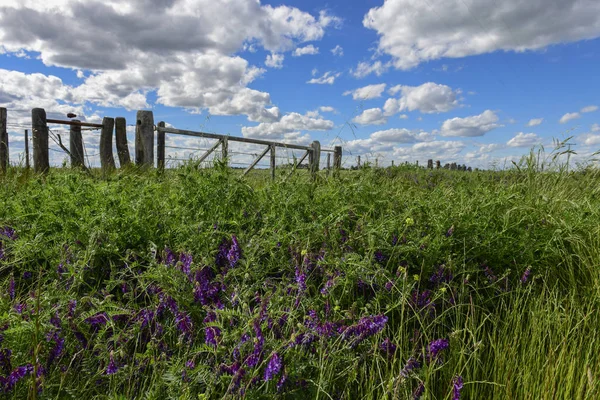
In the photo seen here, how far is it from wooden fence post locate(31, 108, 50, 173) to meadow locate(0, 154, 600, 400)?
453 cm

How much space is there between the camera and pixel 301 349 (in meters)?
1.64

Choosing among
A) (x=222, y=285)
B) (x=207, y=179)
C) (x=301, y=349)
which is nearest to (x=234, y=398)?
(x=301, y=349)

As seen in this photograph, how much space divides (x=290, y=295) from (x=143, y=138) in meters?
7.53

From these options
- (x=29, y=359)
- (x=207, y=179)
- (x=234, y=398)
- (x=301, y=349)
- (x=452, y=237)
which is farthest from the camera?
(x=207, y=179)

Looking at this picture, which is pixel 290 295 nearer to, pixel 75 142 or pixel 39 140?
pixel 39 140

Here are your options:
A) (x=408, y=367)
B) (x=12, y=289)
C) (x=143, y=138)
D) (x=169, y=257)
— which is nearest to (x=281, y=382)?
(x=408, y=367)

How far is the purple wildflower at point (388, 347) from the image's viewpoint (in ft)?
6.16

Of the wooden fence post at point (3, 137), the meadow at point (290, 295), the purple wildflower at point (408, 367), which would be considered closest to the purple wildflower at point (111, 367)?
the meadow at point (290, 295)

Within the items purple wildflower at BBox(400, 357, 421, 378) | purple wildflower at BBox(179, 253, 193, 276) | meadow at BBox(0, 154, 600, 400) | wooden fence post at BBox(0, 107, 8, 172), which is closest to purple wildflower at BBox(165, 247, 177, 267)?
meadow at BBox(0, 154, 600, 400)

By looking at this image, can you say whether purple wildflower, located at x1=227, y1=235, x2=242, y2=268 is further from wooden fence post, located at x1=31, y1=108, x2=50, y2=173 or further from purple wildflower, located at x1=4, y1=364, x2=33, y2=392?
wooden fence post, located at x1=31, y1=108, x2=50, y2=173

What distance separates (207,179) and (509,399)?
2.37m

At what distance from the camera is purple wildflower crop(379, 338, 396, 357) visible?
6.16 feet

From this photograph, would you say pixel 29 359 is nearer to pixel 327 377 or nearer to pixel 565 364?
pixel 327 377

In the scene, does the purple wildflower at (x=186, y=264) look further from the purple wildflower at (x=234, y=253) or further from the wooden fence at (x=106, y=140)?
Result: the wooden fence at (x=106, y=140)
